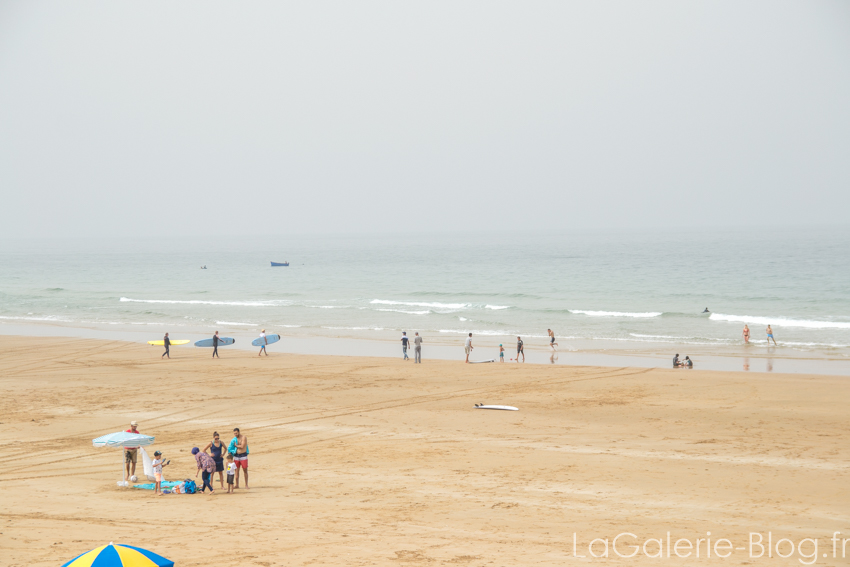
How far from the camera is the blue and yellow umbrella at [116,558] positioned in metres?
6.71

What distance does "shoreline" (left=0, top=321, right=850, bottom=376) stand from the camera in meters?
26.2

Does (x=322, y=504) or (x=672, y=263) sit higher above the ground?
(x=672, y=263)

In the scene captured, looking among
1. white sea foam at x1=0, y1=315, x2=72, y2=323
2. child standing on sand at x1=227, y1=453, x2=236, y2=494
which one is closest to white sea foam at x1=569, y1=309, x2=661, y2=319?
white sea foam at x1=0, y1=315, x2=72, y2=323

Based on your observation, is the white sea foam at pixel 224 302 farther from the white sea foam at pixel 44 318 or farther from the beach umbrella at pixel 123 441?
the beach umbrella at pixel 123 441

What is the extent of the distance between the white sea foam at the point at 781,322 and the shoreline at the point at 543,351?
27.7ft

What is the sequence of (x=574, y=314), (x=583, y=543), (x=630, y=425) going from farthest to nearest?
(x=574, y=314)
(x=630, y=425)
(x=583, y=543)

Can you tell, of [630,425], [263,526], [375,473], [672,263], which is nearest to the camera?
[263,526]

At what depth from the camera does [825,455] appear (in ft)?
45.3

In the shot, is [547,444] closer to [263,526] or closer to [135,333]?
[263,526]

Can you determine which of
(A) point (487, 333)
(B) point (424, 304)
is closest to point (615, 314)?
(A) point (487, 333)

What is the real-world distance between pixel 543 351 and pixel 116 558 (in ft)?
82.6

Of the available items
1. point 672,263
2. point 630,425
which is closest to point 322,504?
point 630,425

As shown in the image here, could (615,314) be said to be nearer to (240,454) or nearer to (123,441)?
(240,454)

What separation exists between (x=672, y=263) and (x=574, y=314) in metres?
54.4
